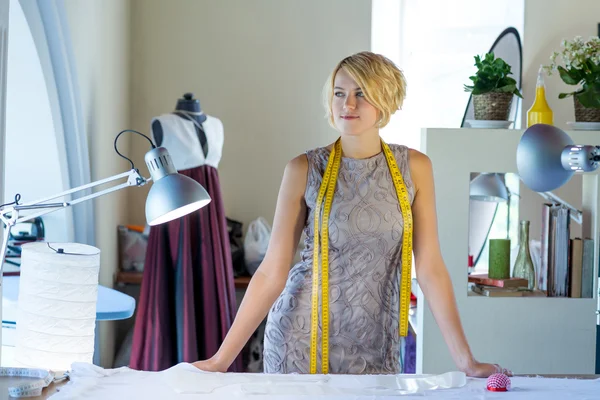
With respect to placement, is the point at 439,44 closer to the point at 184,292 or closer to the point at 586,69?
the point at 586,69

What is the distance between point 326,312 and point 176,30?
294 centimetres

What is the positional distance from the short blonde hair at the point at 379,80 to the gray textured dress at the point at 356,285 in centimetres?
17

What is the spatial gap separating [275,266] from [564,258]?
1563mm

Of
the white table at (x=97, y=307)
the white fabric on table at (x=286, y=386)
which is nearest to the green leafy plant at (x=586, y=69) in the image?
the white fabric on table at (x=286, y=386)

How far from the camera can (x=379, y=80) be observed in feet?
7.56

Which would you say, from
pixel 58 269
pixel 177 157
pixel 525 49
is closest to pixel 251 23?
pixel 177 157

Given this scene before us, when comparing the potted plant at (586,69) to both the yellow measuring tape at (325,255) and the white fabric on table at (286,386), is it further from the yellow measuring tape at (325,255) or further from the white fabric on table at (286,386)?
the white fabric on table at (286,386)

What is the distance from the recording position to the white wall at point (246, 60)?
4875 mm

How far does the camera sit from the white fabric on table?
1.85 meters

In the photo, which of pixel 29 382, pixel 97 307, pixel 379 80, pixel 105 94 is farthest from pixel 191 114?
pixel 29 382

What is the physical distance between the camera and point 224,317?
419cm

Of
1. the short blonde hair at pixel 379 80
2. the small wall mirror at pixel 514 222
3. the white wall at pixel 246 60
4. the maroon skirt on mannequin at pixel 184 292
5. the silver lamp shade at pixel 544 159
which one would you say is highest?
the white wall at pixel 246 60

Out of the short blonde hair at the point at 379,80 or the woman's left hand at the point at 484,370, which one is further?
the short blonde hair at the point at 379,80

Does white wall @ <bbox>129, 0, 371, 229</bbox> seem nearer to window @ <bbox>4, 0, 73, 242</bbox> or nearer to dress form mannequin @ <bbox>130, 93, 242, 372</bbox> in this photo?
dress form mannequin @ <bbox>130, 93, 242, 372</bbox>
